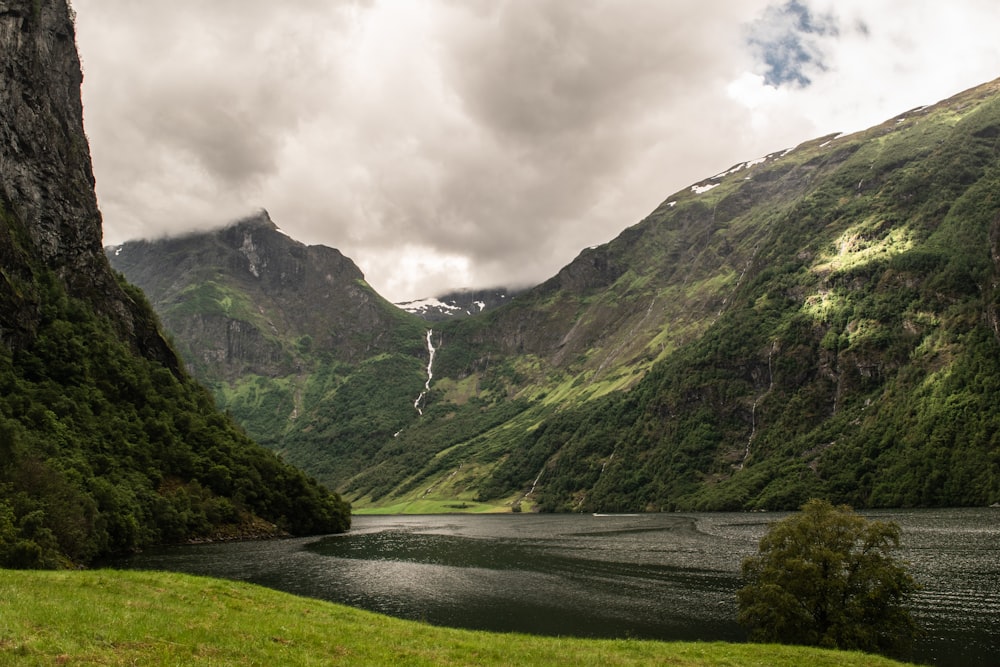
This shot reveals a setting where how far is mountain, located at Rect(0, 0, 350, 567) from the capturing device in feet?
329

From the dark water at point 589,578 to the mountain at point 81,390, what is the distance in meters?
13.7

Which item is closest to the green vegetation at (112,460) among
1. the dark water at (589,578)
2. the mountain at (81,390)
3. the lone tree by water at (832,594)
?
the mountain at (81,390)

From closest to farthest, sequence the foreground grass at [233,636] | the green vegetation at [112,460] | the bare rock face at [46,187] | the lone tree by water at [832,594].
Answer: the foreground grass at [233,636] → the lone tree by water at [832,594] → the green vegetation at [112,460] → the bare rock face at [46,187]

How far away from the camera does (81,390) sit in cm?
13125

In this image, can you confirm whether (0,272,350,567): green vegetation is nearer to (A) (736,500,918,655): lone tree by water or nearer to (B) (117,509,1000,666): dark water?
(B) (117,509,1000,666): dark water

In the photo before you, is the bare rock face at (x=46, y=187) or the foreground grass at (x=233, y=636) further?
the bare rock face at (x=46, y=187)

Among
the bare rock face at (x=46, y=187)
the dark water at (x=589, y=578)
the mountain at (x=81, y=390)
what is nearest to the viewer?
the dark water at (x=589, y=578)

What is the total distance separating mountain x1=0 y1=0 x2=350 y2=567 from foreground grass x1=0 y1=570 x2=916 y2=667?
153ft

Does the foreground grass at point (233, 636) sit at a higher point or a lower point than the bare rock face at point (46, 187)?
lower

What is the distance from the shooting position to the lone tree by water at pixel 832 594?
4731 centimetres

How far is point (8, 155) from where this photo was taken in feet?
494

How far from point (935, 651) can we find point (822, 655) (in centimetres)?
2066

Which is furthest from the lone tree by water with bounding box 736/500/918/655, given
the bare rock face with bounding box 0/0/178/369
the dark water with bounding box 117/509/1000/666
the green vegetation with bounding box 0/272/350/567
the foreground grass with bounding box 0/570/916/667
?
the bare rock face with bounding box 0/0/178/369

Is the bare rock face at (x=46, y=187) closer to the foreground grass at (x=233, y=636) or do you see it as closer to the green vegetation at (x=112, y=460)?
the green vegetation at (x=112, y=460)
